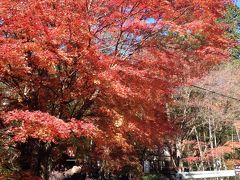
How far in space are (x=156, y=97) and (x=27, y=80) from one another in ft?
14.7

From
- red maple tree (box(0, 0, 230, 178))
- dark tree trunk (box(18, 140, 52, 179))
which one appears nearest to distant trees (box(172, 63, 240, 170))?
red maple tree (box(0, 0, 230, 178))

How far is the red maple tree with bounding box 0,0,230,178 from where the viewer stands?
8.41 m

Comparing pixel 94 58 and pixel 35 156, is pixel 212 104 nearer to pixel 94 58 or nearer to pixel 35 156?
pixel 35 156

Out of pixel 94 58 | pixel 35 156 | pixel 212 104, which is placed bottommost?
pixel 35 156

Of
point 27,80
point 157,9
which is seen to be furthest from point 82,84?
point 157,9

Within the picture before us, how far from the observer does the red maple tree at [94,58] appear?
8.41 m

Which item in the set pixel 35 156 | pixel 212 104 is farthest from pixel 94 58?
pixel 212 104

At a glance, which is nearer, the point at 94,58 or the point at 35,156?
the point at 94,58

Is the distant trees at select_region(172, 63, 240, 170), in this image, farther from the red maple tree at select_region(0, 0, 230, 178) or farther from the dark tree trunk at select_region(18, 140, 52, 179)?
the dark tree trunk at select_region(18, 140, 52, 179)

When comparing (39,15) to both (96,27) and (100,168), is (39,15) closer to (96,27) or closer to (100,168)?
(96,27)

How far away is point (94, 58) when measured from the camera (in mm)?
9047

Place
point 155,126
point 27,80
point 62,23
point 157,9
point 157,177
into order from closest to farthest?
1. point 62,23
2. point 27,80
3. point 157,9
4. point 155,126
5. point 157,177

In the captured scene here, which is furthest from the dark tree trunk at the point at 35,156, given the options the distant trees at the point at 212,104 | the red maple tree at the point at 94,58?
the distant trees at the point at 212,104

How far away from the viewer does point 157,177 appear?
20250 mm
